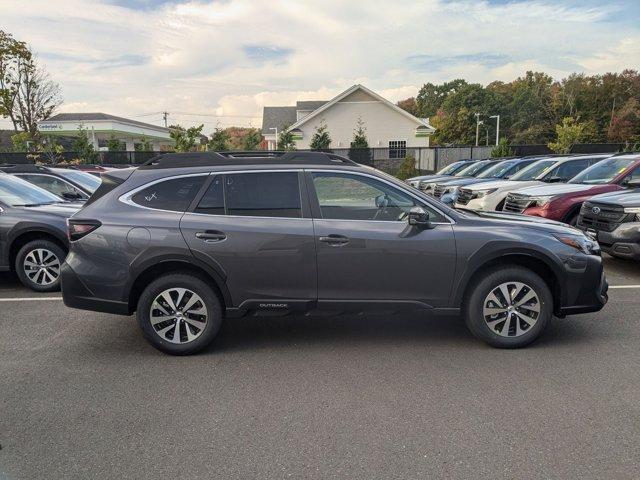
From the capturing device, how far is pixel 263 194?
4.61 m

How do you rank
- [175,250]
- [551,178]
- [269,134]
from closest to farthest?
[175,250] → [551,178] → [269,134]

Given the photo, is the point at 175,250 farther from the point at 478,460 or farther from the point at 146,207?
the point at 478,460

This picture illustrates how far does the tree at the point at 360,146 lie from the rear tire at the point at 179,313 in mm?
23135

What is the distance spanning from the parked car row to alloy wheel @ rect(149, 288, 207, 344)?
8.86ft

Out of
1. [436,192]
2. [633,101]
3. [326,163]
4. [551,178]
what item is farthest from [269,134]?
[633,101]

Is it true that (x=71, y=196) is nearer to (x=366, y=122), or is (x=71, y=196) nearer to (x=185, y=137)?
(x=185, y=137)

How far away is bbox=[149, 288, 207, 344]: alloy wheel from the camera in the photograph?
4492mm

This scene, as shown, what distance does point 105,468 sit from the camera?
9.59 feet

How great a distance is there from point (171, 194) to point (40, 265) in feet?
11.6

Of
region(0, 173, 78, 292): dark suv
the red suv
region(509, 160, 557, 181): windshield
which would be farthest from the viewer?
region(509, 160, 557, 181): windshield

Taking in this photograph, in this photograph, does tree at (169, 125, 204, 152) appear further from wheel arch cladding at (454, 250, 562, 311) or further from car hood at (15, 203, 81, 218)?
wheel arch cladding at (454, 250, 562, 311)

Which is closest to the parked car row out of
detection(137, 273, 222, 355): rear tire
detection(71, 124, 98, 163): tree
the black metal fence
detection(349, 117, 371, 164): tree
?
detection(137, 273, 222, 355): rear tire

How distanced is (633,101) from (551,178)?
6792cm

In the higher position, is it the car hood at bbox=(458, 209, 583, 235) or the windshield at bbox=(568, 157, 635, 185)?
the windshield at bbox=(568, 157, 635, 185)
